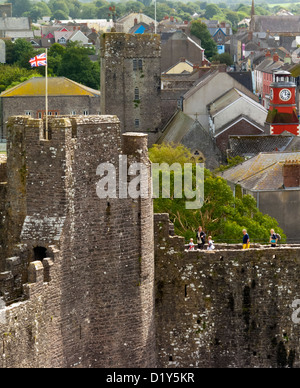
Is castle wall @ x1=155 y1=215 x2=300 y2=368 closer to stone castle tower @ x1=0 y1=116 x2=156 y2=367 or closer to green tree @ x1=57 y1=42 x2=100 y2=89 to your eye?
stone castle tower @ x1=0 y1=116 x2=156 y2=367

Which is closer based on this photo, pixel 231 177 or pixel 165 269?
A: pixel 165 269

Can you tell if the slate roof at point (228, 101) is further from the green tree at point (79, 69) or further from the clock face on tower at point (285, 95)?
the green tree at point (79, 69)

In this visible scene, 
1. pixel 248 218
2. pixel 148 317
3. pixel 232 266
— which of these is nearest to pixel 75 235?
pixel 148 317

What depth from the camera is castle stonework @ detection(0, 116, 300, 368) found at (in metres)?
26.0

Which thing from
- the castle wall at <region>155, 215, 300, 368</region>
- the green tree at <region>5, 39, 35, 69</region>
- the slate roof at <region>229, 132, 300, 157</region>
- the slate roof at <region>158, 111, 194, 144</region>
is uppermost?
the green tree at <region>5, 39, 35, 69</region>

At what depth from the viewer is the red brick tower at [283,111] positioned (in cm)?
9074

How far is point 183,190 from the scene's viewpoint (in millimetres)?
51562

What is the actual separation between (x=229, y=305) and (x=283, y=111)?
6361cm

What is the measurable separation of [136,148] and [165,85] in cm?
9671

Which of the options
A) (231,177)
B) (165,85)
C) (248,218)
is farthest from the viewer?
(165,85)

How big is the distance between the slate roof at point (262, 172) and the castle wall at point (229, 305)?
27.2 m

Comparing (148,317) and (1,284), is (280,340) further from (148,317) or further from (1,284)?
(1,284)

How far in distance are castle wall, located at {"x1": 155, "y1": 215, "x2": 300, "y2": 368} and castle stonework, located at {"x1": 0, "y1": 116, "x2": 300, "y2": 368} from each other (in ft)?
0.11

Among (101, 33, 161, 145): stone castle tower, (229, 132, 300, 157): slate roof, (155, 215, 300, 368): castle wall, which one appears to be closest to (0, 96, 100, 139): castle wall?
(101, 33, 161, 145): stone castle tower
